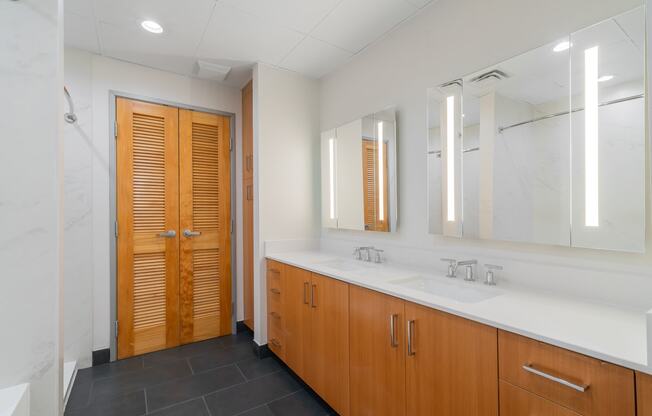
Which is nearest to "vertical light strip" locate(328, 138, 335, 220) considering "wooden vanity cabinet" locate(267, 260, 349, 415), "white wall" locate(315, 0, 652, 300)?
"white wall" locate(315, 0, 652, 300)

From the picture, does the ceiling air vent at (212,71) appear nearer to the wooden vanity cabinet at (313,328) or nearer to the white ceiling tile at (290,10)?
the white ceiling tile at (290,10)

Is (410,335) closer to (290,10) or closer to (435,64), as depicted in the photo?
(435,64)

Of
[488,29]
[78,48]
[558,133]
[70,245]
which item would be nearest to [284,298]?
[70,245]

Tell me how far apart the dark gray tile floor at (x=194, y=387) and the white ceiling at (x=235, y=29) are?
8.64 ft

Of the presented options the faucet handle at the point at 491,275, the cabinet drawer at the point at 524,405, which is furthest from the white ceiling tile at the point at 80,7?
the cabinet drawer at the point at 524,405

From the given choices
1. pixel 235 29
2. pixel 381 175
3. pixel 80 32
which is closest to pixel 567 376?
pixel 381 175

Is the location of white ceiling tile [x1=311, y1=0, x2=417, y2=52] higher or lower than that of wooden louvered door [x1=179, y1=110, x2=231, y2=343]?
higher

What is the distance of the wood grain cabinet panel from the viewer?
678 mm

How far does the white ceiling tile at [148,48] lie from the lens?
7.13 feet

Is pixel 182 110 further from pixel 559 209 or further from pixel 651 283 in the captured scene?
pixel 651 283

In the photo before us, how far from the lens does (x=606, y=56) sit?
1137mm

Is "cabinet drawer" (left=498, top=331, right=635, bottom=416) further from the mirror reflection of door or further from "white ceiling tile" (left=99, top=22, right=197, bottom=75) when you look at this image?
"white ceiling tile" (left=99, top=22, right=197, bottom=75)

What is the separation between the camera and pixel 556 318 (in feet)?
3.21

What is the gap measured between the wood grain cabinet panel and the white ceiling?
2.06 metres
